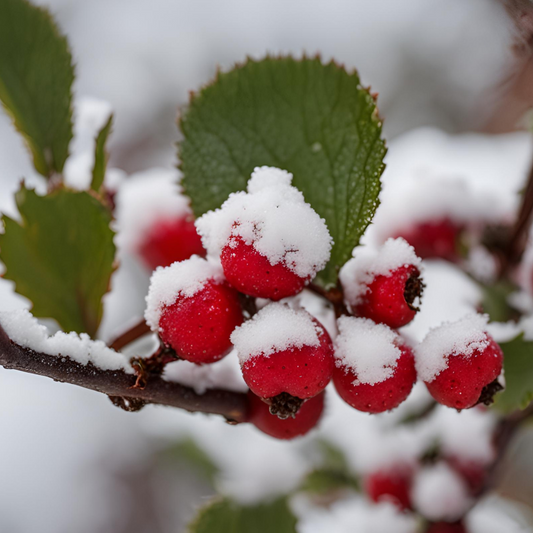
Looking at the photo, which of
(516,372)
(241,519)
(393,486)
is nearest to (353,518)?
(393,486)

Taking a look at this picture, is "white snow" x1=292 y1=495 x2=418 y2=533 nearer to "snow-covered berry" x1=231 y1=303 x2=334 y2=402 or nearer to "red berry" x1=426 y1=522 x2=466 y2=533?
"red berry" x1=426 y1=522 x2=466 y2=533

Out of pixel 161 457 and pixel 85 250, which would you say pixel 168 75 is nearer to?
pixel 161 457

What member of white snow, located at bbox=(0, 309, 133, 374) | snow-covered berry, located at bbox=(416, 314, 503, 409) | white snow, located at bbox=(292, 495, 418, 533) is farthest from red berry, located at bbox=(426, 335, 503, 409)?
white snow, located at bbox=(292, 495, 418, 533)

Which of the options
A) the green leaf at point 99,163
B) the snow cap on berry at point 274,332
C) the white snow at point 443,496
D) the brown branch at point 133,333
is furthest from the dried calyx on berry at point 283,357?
the white snow at point 443,496

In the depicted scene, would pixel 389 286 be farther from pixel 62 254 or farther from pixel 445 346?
pixel 62 254

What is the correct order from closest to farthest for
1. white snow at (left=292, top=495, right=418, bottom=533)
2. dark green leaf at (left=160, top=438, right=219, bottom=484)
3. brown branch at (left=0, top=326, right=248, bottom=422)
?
brown branch at (left=0, top=326, right=248, bottom=422) → white snow at (left=292, top=495, right=418, bottom=533) → dark green leaf at (left=160, top=438, right=219, bottom=484)

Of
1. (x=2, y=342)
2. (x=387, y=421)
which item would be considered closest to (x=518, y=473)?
(x=387, y=421)
